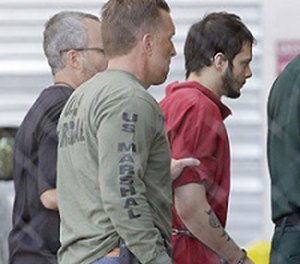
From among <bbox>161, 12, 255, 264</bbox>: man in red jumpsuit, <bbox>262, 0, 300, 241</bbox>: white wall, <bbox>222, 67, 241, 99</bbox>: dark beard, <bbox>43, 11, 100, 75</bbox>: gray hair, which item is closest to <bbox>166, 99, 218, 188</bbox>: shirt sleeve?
<bbox>161, 12, 255, 264</bbox>: man in red jumpsuit

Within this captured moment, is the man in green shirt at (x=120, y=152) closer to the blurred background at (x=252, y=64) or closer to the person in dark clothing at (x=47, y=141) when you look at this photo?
the person in dark clothing at (x=47, y=141)

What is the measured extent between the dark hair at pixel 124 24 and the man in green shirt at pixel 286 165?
0.52 m

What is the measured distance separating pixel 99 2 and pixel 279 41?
1180 millimetres

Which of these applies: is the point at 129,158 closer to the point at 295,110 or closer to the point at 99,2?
the point at 295,110

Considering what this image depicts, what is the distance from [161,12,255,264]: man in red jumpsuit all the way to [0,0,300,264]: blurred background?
10.8 feet

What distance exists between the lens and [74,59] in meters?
4.79

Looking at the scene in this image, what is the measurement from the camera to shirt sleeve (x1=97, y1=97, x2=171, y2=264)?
380 centimetres

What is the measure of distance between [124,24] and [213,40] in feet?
2.98

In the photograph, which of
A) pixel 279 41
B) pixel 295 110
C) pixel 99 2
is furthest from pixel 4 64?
pixel 295 110

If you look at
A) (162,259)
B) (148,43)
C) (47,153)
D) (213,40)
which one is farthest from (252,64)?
(162,259)

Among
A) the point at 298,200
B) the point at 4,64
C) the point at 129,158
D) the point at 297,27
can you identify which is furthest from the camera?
the point at 4,64

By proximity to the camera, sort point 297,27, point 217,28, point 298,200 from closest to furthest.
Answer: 1. point 298,200
2. point 217,28
3. point 297,27

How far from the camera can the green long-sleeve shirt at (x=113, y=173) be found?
380cm

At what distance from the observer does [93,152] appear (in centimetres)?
390
